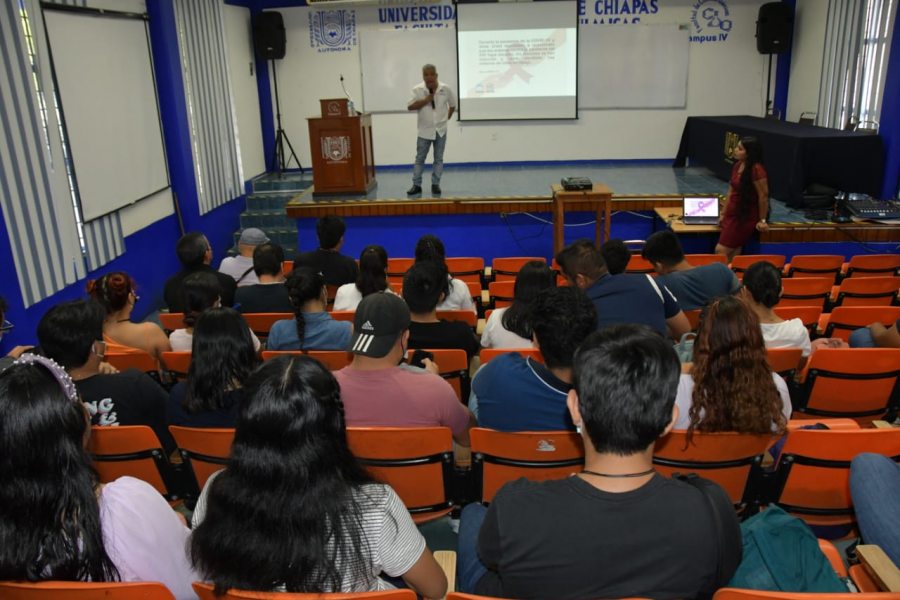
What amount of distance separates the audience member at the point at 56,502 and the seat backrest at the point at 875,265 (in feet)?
16.1

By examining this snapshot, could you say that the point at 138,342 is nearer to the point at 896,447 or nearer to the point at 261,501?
the point at 261,501

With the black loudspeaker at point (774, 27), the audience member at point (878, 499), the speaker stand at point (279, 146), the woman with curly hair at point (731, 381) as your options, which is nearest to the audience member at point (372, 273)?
the woman with curly hair at point (731, 381)

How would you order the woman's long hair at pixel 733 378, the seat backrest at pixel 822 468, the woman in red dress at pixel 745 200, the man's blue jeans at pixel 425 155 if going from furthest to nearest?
the man's blue jeans at pixel 425 155 < the woman in red dress at pixel 745 200 < the woman's long hair at pixel 733 378 < the seat backrest at pixel 822 468

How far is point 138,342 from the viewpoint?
3109 mm

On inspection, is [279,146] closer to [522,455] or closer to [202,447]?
[202,447]

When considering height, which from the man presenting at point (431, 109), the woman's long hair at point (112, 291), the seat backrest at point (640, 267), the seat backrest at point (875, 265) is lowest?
the seat backrest at point (640, 267)

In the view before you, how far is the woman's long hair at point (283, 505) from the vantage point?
1308mm

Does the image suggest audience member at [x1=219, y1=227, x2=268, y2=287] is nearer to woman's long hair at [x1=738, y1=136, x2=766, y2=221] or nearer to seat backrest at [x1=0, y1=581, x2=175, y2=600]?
seat backrest at [x1=0, y1=581, x2=175, y2=600]

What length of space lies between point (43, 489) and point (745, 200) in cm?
563

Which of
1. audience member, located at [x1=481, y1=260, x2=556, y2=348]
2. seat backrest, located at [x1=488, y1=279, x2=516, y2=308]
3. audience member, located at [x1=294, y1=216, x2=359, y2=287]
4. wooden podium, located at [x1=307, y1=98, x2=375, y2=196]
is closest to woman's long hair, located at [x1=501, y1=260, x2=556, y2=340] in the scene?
audience member, located at [x1=481, y1=260, x2=556, y2=348]

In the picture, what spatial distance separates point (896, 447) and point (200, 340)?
221 centimetres

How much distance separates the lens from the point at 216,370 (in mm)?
2182

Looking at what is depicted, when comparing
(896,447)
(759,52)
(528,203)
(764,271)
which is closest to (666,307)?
(764,271)

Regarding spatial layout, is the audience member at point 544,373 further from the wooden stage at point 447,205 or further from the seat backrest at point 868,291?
the wooden stage at point 447,205
